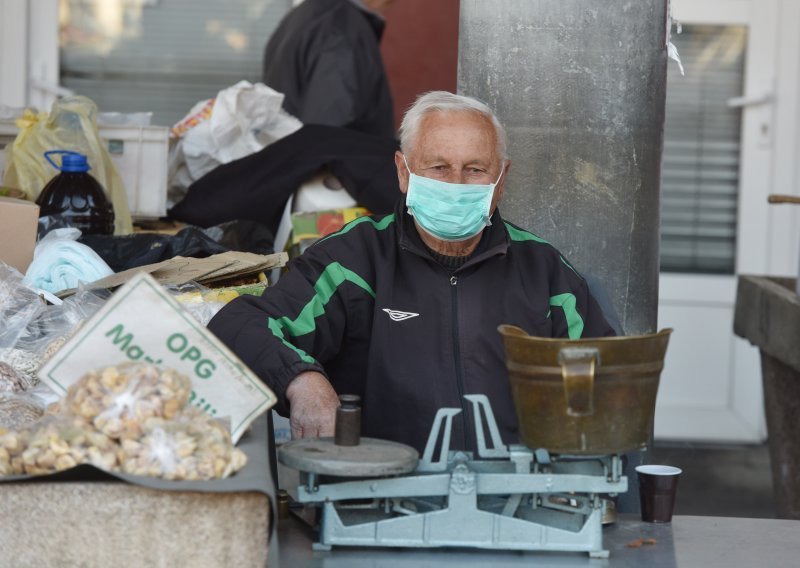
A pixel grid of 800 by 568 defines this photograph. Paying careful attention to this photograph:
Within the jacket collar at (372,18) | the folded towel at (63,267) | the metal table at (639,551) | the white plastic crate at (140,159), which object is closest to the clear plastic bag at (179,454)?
the metal table at (639,551)

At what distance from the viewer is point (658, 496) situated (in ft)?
7.70

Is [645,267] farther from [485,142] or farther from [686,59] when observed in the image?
[686,59]

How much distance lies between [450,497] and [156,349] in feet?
1.76

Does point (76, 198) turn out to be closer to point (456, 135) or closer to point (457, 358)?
point (456, 135)

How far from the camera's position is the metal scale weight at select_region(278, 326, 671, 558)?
1.93 metres

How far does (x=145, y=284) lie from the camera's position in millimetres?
1985

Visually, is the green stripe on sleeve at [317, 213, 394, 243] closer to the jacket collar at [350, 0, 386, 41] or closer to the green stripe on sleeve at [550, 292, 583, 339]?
the green stripe on sleeve at [550, 292, 583, 339]

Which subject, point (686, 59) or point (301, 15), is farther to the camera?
point (686, 59)

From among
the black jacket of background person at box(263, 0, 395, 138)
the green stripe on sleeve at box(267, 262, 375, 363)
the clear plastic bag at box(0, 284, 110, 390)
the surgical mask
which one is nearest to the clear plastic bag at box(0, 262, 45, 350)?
the clear plastic bag at box(0, 284, 110, 390)

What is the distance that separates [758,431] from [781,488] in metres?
1.73

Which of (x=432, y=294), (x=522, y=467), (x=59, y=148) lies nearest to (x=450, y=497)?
(x=522, y=467)

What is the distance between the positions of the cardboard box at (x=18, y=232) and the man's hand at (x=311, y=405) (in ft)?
3.60

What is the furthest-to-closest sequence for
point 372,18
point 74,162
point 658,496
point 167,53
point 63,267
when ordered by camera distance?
point 167,53 → point 372,18 → point 74,162 → point 63,267 → point 658,496

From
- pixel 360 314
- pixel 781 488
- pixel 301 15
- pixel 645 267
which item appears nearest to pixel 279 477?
pixel 360 314
